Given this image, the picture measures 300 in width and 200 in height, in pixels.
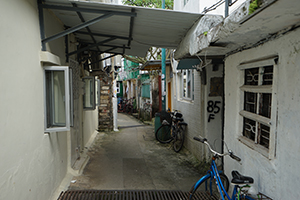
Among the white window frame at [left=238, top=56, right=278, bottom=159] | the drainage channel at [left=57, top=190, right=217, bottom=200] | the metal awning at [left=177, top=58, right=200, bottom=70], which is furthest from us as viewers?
the metal awning at [left=177, top=58, right=200, bottom=70]

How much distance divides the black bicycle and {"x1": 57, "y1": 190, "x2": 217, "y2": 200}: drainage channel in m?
3.26

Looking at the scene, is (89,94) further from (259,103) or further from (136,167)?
(259,103)

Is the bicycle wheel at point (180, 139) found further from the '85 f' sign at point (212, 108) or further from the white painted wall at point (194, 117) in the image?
the '85 f' sign at point (212, 108)

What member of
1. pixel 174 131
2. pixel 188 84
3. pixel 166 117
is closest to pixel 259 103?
pixel 188 84

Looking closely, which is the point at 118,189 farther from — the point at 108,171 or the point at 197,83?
the point at 197,83

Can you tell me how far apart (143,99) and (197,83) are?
1116cm

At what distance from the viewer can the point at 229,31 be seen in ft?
8.52

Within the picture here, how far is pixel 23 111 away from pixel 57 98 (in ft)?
4.40

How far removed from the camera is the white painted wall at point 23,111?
7.81ft

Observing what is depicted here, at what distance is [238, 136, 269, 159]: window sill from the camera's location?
118 inches

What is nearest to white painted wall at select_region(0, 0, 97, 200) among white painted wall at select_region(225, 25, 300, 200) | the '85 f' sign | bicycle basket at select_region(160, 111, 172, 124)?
white painted wall at select_region(225, 25, 300, 200)

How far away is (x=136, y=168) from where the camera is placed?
6012 mm

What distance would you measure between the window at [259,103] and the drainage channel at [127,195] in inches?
62.6

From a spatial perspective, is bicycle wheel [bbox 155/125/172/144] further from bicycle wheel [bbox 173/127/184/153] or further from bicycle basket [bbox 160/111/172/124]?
bicycle wheel [bbox 173/127/184/153]
